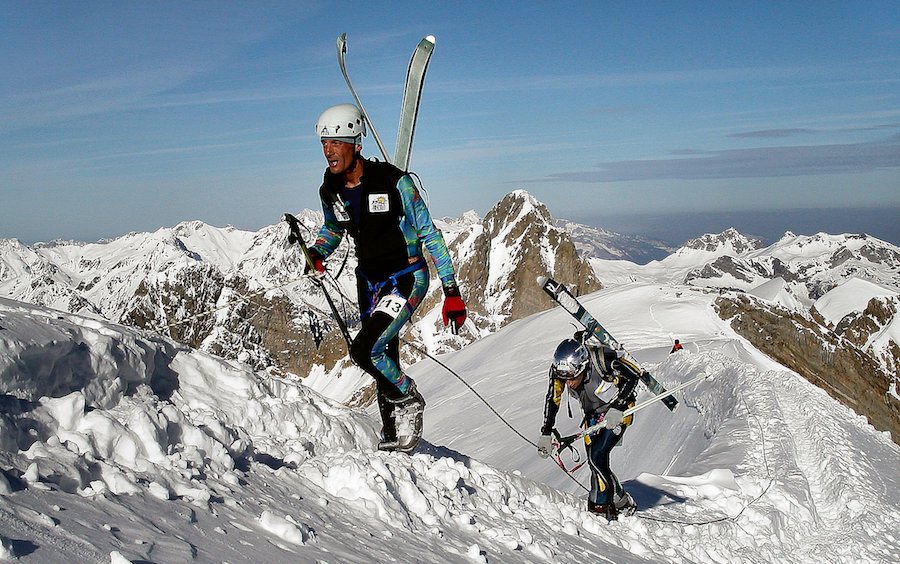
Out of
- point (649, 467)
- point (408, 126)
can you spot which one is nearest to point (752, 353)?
point (649, 467)

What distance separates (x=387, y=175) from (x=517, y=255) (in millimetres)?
159164

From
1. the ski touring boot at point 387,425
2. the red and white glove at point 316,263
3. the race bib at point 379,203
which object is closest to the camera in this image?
the race bib at point 379,203

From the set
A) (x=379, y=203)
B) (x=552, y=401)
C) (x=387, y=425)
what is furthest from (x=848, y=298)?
(x=379, y=203)

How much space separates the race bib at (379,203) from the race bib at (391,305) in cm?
86

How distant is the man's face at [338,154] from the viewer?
250 inches

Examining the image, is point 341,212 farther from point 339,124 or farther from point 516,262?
point 516,262

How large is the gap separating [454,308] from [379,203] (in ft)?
4.17

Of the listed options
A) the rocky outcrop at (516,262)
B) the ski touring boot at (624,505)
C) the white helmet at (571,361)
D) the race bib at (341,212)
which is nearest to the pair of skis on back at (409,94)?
the race bib at (341,212)

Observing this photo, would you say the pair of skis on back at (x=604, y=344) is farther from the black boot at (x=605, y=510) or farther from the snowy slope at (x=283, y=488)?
the snowy slope at (x=283, y=488)

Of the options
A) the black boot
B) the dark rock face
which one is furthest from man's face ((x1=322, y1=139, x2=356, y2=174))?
the dark rock face

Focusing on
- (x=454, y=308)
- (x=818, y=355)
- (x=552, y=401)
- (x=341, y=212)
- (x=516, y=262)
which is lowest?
(x=516, y=262)

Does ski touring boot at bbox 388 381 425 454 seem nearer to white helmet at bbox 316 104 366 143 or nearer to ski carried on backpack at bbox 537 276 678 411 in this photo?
white helmet at bbox 316 104 366 143

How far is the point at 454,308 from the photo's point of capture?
6.73m

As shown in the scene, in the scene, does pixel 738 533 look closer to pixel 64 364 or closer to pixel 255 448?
pixel 255 448
